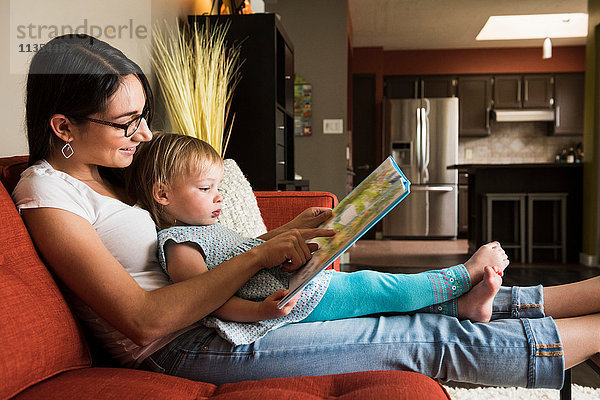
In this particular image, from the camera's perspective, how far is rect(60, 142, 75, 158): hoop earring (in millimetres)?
1141

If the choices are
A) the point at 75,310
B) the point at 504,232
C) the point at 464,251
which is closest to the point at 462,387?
the point at 75,310

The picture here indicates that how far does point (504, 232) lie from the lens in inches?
227

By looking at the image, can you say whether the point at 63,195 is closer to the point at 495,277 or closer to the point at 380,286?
the point at 380,286

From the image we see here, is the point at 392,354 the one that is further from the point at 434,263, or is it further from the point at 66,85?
the point at 434,263

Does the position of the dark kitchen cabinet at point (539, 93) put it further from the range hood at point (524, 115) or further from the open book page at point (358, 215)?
the open book page at point (358, 215)

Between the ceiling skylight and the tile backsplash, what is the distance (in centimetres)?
136

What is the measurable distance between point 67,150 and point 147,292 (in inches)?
14.3

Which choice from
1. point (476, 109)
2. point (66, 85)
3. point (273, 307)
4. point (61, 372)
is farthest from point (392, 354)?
point (476, 109)

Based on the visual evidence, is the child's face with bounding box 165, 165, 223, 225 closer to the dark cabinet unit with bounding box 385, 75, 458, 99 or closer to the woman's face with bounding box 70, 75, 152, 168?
the woman's face with bounding box 70, 75, 152, 168

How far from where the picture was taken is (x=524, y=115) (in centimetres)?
803

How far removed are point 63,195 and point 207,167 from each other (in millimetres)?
346

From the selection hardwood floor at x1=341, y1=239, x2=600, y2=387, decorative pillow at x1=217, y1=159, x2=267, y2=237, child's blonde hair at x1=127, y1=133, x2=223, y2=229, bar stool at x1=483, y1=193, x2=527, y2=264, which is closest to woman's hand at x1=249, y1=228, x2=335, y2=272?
child's blonde hair at x1=127, y1=133, x2=223, y2=229

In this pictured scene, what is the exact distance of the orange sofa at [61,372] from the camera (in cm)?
84

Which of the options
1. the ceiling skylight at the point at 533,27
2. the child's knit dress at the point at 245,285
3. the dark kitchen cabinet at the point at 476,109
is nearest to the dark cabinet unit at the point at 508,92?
the dark kitchen cabinet at the point at 476,109
